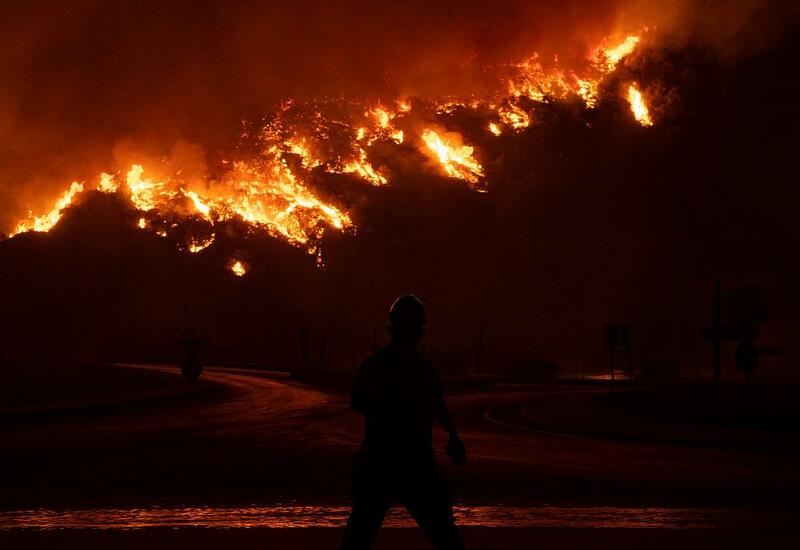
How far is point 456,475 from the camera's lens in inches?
582

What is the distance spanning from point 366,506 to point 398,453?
0.39 m

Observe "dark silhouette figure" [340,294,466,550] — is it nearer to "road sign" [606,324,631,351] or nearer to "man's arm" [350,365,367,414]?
"man's arm" [350,365,367,414]

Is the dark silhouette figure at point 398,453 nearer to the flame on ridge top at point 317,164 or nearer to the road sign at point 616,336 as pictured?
the road sign at point 616,336

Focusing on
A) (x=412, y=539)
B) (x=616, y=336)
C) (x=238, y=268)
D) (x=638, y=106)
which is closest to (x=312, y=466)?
(x=412, y=539)

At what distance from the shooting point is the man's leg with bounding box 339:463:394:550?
633 cm

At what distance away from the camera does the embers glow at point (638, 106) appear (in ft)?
253

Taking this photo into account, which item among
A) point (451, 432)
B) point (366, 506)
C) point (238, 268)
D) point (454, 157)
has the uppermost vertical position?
point (454, 157)

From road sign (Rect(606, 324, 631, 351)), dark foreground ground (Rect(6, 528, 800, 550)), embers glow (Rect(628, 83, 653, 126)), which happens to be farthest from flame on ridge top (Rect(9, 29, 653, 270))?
dark foreground ground (Rect(6, 528, 800, 550))

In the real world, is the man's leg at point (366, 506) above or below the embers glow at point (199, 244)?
below

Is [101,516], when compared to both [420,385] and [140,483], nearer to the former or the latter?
[140,483]

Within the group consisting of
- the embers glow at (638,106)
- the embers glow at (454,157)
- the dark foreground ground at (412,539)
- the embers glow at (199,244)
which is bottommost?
the dark foreground ground at (412,539)

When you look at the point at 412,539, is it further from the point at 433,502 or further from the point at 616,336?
the point at 616,336

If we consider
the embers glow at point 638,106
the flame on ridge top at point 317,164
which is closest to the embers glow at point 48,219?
the flame on ridge top at point 317,164

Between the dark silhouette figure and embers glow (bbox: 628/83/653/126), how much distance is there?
73448 mm
